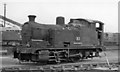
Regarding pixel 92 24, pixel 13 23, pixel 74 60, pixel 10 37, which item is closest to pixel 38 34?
pixel 74 60

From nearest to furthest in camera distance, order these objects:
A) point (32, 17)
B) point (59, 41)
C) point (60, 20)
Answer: point (32, 17), point (59, 41), point (60, 20)

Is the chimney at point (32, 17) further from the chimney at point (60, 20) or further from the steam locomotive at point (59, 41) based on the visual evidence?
the chimney at point (60, 20)

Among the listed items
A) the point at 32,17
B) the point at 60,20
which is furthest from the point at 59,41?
the point at 32,17

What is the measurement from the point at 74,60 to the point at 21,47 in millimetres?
4759

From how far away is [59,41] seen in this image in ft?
59.6

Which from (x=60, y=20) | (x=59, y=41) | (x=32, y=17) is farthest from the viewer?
(x=60, y=20)

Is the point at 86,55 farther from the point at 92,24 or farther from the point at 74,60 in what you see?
the point at 92,24

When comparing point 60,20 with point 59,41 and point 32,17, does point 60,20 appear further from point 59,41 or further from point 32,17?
point 32,17

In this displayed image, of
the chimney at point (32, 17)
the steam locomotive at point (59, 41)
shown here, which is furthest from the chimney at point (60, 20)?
the chimney at point (32, 17)

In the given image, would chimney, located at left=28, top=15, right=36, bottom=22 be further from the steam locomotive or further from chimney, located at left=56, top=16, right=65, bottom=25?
chimney, located at left=56, top=16, right=65, bottom=25

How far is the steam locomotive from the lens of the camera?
16.8 metres

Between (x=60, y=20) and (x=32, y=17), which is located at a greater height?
(x=32, y=17)

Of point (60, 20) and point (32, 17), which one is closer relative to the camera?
point (32, 17)

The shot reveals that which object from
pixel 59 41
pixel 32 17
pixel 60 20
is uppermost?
pixel 32 17
